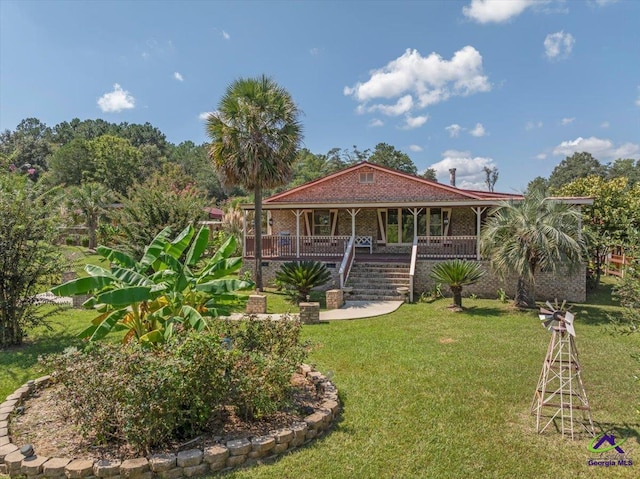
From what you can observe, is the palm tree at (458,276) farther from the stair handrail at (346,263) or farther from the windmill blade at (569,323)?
the windmill blade at (569,323)

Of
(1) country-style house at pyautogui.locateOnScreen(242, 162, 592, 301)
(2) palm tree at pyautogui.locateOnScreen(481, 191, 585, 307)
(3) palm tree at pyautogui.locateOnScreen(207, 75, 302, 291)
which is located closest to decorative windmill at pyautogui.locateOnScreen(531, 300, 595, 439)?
(2) palm tree at pyautogui.locateOnScreen(481, 191, 585, 307)

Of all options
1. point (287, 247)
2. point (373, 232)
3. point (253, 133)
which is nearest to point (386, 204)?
point (373, 232)

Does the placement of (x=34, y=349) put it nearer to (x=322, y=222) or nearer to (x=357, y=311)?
(x=357, y=311)

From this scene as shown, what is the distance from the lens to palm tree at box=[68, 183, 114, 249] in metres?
28.9

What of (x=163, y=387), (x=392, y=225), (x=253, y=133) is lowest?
(x=163, y=387)

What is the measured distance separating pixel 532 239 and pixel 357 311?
5.83m

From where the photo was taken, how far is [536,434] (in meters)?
5.02

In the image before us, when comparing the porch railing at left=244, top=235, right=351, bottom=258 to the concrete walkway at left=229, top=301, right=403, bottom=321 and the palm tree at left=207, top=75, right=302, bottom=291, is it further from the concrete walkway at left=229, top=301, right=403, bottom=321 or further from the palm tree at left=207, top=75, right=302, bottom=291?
the concrete walkway at left=229, top=301, right=403, bottom=321

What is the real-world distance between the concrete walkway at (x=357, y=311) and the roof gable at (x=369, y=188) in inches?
272

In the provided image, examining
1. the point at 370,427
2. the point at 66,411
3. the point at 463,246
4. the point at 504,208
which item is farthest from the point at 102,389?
the point at 463,246

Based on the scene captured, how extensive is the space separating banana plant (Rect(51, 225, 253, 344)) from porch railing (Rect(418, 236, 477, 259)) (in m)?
11.0

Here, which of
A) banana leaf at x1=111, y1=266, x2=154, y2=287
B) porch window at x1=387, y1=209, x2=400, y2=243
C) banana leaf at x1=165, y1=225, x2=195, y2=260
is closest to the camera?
banana leaf at x1=111, y1=266, x2=154, y2=287

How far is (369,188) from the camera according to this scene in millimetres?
20375

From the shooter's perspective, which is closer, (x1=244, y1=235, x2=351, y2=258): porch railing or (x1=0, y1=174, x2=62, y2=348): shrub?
(x1=0, y1=174, x2=62, y2=348): shrub
